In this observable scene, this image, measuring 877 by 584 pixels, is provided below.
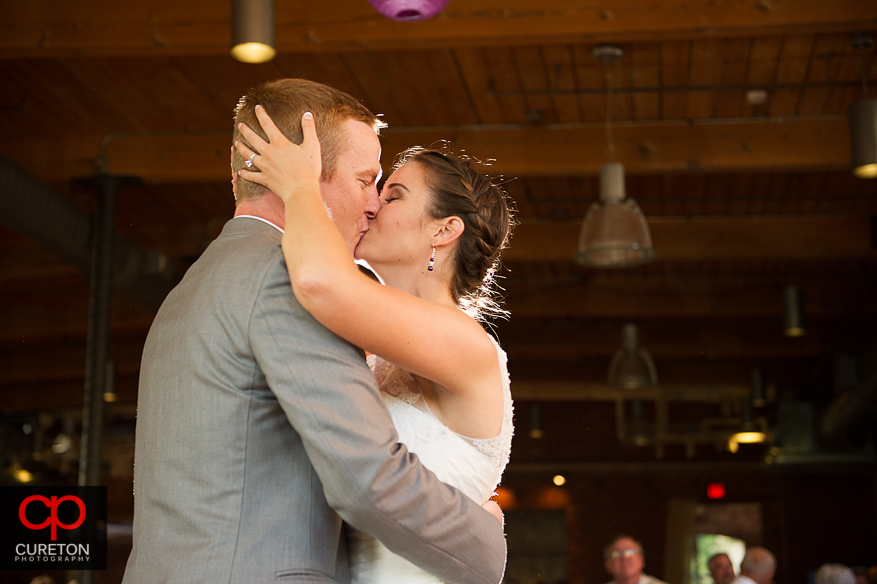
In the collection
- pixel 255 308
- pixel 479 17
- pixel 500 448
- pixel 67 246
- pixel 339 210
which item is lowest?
pixel 500 448

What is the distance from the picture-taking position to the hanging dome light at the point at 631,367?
22.1 feet

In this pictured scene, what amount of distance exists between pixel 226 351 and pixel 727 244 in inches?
247

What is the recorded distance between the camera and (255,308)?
128cm

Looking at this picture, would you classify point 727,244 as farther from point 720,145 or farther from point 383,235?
point 383,235

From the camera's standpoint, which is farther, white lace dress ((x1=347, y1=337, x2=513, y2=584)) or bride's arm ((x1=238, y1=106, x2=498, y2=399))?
white lace dress ((x1=347, y1=337, x2=513, y2=584))

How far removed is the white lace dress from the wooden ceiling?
2428 mm

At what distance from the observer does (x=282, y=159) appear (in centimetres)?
139

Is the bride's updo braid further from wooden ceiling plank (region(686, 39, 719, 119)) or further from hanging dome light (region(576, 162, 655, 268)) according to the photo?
wooden ceiling plank (region(686, 39, 719, 119))

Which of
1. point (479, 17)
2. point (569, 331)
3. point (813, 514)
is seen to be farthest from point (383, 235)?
point (813, 514)

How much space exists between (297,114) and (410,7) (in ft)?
4.61

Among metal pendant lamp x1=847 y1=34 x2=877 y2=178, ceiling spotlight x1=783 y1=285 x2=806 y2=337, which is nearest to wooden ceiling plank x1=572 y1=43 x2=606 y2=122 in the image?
metal pendant lamp x1=847 y1=34 x2=877 y2=178

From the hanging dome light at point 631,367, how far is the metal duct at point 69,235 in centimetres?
328

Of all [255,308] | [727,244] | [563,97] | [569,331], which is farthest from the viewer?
[569,331]

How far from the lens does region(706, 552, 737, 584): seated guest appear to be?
25.2ft
